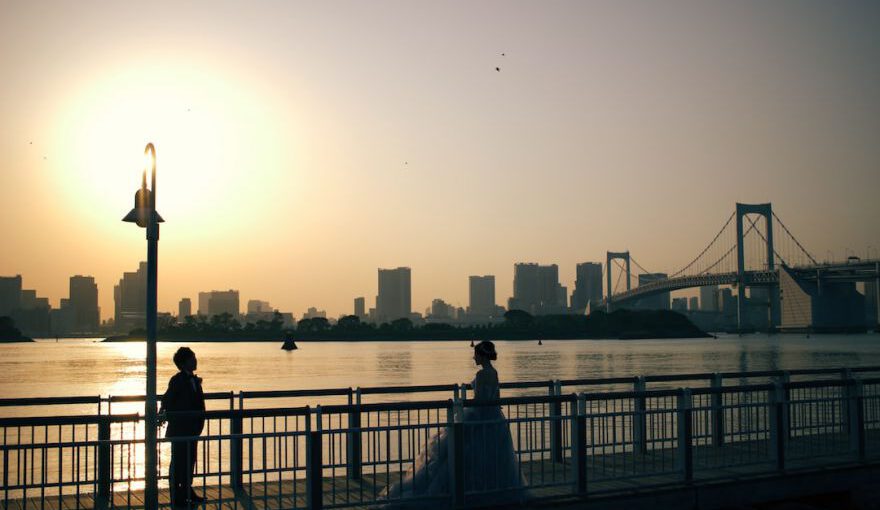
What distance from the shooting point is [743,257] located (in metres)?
153

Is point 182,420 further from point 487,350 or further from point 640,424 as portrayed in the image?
point 640,424

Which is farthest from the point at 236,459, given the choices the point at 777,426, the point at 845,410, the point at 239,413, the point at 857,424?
the point at 845,410

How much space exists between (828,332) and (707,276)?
26948 millimetres

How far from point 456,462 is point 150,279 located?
3541 millimetres

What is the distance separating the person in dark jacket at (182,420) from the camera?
9.58 meters

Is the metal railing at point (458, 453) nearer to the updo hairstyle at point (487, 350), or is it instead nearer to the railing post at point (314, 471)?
the railing post at point (314, 471)

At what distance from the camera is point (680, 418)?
36.7ft

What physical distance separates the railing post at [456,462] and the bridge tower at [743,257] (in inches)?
5411

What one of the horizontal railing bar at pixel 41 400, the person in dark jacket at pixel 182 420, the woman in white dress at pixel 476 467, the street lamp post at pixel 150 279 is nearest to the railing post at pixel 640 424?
the woman in white dress at pixel 476 467

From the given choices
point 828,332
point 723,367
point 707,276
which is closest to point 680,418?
point 723,367

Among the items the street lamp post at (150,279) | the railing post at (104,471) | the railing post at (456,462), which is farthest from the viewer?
the railing post at (104,471)

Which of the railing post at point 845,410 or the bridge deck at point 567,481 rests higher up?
the railing post at point 845,410

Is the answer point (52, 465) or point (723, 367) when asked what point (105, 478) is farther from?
point (723, 367)

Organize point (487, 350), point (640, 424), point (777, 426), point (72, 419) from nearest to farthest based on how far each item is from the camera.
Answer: point (72, 419)
point (487, 350)
point (777, 426)
point (640, 424)
